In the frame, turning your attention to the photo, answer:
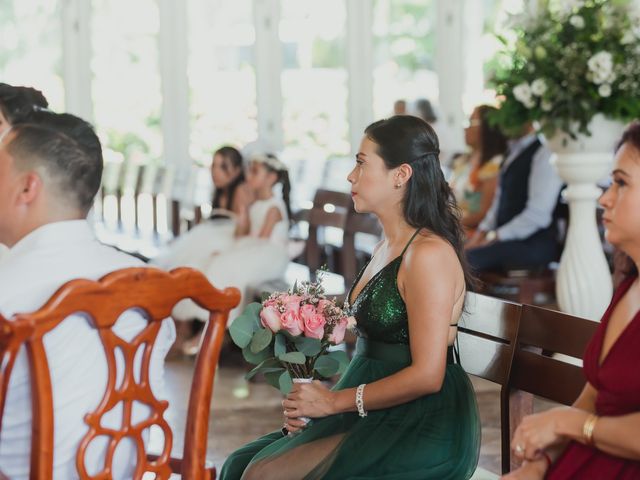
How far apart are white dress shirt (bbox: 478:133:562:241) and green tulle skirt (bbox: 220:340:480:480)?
3353 millimetres

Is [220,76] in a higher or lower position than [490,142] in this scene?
higher

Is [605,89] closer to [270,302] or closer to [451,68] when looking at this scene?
[270,302]

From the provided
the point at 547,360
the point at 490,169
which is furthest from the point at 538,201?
the point at 547,360

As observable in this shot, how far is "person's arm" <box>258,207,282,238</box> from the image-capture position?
632 cm

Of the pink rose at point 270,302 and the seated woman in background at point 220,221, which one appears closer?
the pink rose at point 270,302

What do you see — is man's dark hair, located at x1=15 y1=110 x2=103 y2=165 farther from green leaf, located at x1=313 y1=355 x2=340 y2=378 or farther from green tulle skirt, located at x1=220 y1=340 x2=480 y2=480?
green tulle skirt, located at x1=220 y1=340 x2=480 y2=480

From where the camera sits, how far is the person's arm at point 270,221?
632cm

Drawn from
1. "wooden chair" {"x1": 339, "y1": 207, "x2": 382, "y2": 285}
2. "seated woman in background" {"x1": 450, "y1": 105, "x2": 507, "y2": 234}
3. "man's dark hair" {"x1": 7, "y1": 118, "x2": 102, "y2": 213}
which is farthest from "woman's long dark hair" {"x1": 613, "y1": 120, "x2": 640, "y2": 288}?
"seated woman in background" {"x1": 450, "y1": 105, "x2": 507, "y2": 234}

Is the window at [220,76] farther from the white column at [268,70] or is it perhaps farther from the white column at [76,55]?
the white column at [76,55]

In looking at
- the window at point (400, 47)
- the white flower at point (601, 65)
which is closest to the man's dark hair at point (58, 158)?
the white flower at point (601, 65)

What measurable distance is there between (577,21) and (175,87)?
5.50m

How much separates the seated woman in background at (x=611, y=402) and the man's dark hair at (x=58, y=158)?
0.91m

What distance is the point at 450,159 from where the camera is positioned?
8.02 meters

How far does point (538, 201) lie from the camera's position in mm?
5895
